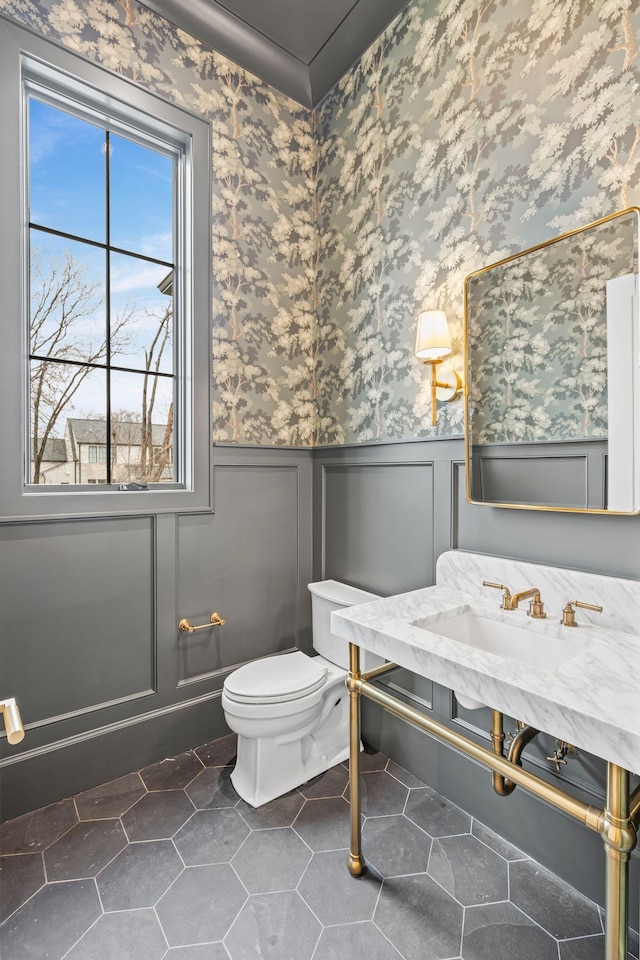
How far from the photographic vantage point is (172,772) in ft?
6.16

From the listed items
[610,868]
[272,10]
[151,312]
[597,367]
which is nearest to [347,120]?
[272,10]

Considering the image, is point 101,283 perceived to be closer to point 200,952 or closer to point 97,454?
point 97,454

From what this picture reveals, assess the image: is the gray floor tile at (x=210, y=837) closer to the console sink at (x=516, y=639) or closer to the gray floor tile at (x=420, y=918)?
the gray floor tile at (x=420, y=918)

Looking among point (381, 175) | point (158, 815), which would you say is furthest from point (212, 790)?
point (381, 175)

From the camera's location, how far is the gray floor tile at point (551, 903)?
4.02 ft

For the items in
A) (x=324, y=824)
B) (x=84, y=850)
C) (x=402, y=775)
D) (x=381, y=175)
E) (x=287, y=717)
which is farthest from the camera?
(x=381, y=175)

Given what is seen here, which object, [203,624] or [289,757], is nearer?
[289,757]

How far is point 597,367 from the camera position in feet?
4.29

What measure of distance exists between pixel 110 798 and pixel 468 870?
1266mm

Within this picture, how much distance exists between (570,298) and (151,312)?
165 cm

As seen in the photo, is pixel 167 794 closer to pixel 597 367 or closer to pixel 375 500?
pixel 375 500

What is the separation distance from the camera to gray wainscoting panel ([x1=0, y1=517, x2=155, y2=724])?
5.42 feet

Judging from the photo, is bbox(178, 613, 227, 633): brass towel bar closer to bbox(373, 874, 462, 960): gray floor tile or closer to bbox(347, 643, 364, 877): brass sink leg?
bbox(347, 643, 364, 877): brass sink leg

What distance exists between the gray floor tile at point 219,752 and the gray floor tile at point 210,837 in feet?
0.91
